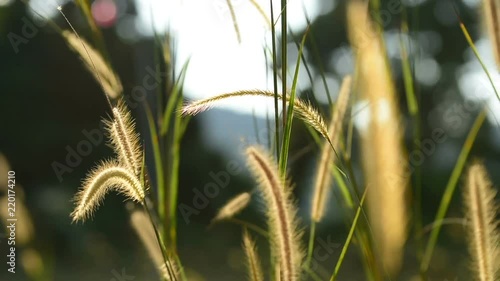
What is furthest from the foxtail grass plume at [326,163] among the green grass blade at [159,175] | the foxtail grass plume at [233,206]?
the green grass blade at [159,175]

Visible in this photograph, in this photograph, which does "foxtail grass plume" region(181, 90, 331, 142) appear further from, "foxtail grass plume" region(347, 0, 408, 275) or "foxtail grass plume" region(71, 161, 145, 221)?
"foxtail grass plume" region(347, 0, 408, 275)

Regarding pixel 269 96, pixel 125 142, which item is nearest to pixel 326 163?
pixel 269 96

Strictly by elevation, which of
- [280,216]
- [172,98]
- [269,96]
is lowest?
[280,216]

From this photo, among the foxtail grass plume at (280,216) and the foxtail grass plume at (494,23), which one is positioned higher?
the foxtail grass plume at (494,23)

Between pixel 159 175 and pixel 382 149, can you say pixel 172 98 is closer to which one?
pixel 159 175

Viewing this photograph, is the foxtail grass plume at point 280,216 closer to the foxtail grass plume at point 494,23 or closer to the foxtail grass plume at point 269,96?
the foxtail grass plume at point 269,96

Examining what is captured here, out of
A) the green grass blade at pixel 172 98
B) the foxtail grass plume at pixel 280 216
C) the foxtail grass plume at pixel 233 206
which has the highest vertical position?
the green grass blade at pixel 172 98
